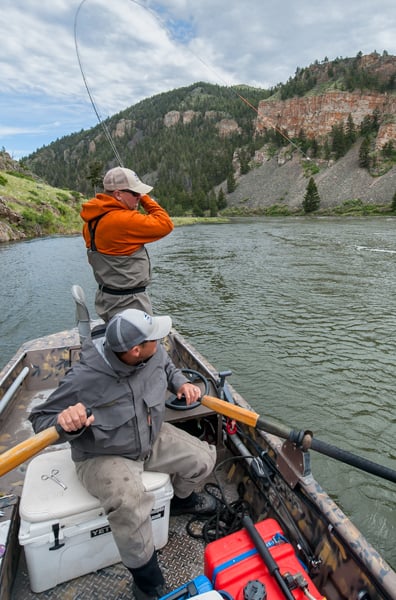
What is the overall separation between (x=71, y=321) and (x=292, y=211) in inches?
3239

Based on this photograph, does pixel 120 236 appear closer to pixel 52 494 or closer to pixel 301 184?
pixel 52 494

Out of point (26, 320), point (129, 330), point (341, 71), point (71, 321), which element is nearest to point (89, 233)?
point (129, 330)

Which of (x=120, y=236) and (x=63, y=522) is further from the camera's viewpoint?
(x=120, y=236)

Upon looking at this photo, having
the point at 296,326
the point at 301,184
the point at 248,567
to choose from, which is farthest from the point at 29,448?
the point at 301,184

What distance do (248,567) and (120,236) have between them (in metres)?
3.14

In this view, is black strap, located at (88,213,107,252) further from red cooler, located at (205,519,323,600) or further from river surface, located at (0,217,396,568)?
river surface, located at (0,217,396,568)

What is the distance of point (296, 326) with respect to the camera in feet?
43.8

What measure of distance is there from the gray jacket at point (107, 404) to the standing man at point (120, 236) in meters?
1.44

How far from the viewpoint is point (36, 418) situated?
282 centimetres

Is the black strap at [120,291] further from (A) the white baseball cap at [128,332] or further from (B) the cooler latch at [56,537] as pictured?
(B) the cooler latch at [56,537]

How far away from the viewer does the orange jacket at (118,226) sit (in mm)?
3953

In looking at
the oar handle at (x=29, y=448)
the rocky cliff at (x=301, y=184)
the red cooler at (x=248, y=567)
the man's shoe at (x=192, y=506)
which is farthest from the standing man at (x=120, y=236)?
the rocky cliff at (x=301, y=184)

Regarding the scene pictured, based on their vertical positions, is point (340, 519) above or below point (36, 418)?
below

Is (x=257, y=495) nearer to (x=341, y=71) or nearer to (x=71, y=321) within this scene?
(x=71, y=321)
